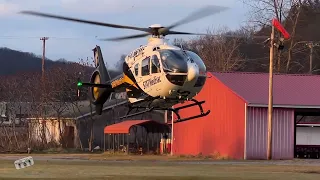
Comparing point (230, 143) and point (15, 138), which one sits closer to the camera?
point (230, 143)

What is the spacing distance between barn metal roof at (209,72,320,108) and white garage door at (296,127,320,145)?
18.1 feet

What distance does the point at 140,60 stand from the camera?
28.0 m

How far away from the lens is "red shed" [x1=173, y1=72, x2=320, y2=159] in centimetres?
4738

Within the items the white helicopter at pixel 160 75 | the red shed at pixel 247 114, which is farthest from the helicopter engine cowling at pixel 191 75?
the red shed at pixel 247 114

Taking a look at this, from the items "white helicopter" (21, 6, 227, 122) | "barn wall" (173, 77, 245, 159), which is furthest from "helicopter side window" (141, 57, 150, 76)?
"barn wall" (173, 77, 245, 159)

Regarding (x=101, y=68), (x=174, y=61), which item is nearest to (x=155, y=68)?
(x=174, y=61)

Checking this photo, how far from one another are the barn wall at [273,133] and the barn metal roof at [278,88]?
2.12 ft

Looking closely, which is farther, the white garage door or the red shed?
the white garage door

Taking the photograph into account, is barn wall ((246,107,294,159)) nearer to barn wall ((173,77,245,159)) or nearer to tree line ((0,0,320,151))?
barn wall ((173,77,245,159))

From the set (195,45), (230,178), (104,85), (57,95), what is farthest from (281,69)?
(230,178)

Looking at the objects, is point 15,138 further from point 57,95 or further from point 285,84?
point 285,84

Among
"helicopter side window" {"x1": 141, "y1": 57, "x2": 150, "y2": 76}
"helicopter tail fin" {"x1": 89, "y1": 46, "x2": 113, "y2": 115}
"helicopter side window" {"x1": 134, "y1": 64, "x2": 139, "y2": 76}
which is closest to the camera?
"helicopter side window" {"x1": 141, "y1": 57, "x2": 150, "y2": 76}

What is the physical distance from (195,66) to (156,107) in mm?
2379

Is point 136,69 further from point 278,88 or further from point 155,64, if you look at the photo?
point 278,88
